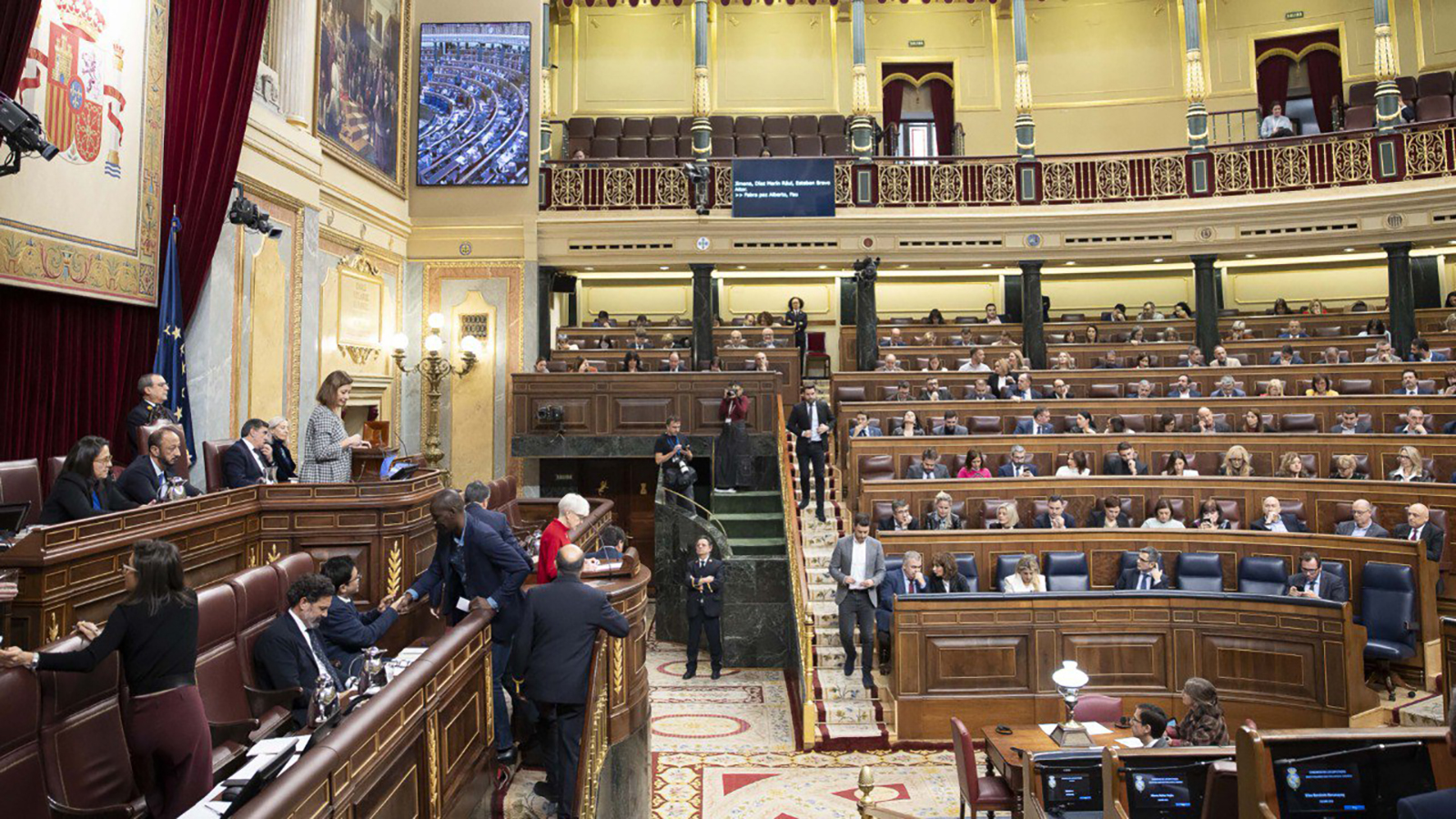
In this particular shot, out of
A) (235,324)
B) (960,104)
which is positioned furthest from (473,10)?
(960,104)

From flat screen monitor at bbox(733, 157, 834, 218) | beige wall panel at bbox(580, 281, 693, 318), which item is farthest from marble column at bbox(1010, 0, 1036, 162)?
beige wall panel at bbox(580, 281, 693, 318)

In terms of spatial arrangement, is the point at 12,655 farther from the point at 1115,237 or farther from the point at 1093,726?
the point at 1115,237

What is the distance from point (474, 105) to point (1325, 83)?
42.8 feet

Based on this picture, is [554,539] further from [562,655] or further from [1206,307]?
[1206,307]

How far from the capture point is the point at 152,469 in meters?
4.79

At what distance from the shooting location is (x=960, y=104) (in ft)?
53.0

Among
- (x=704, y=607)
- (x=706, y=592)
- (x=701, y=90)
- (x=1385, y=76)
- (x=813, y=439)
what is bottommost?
(x=704, y=607)

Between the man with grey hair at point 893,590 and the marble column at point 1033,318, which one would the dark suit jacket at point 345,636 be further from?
the marble column at point 1033,318

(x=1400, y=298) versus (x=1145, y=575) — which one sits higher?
(x=1400, y=298)

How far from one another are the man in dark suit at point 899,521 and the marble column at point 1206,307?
6816 millimetres

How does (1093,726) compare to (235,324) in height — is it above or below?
below

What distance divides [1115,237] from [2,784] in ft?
43.6

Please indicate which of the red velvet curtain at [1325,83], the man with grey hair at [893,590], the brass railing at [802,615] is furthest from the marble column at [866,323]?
the red velvet curtain at [1325,83]

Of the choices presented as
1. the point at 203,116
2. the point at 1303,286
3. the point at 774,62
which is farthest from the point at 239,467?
the point at 1303,286
